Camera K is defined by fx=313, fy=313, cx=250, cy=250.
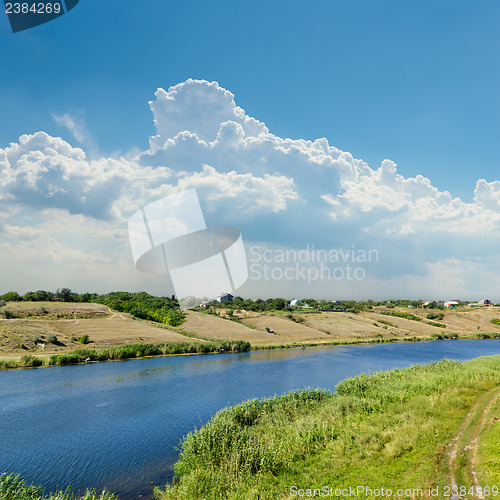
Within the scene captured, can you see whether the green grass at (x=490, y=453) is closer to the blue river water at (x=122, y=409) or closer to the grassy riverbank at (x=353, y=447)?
the grassy riverbank at (x=353, y=447)

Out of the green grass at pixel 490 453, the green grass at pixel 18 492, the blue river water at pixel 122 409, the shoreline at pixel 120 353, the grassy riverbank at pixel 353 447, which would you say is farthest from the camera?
the shoreline at pixel 120 353

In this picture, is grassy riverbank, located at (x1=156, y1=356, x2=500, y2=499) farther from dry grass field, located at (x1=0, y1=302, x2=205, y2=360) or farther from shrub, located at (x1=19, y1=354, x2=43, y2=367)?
dry grass field, located at (x1=0, y1=302, x2=205, y2=360)

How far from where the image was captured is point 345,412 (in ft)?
67.3

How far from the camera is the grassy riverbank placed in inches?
460

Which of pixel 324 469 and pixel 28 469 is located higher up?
pixel 324 469

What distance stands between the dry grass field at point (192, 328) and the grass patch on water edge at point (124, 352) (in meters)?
4.07

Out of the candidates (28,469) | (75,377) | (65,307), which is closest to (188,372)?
(75,377)

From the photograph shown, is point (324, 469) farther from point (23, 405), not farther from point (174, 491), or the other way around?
point (23, 405)

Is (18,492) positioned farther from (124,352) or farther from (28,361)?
(124,352)

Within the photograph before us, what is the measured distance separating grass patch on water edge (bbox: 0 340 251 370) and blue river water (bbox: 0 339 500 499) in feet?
9.28

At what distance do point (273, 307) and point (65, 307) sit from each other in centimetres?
9732

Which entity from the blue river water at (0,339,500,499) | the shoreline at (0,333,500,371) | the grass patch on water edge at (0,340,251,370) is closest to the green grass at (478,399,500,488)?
the blue river water at (0,339,500,499)

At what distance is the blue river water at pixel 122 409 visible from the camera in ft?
60.2

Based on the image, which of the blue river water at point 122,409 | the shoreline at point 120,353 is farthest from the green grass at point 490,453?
the shoreline at point 120,353
